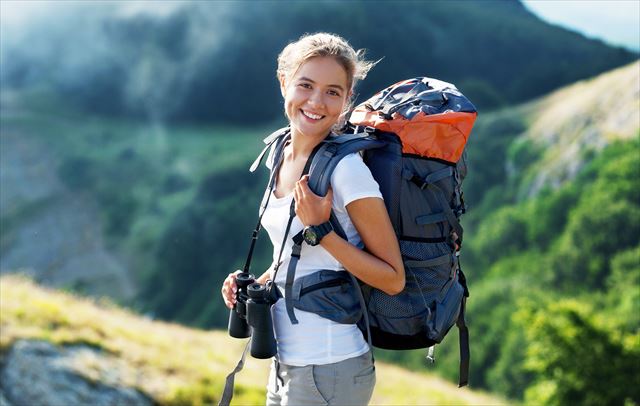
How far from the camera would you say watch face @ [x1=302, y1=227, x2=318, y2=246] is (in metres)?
2.55

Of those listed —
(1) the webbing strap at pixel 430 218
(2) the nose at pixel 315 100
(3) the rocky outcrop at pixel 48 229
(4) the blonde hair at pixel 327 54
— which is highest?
(4) the blonde hair at pixel 327 54

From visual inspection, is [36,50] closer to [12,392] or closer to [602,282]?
[602,282]

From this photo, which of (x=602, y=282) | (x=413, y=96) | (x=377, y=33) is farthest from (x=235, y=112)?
(x=413, y=96)

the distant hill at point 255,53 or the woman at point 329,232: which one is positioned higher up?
the distant hill at point 255,53

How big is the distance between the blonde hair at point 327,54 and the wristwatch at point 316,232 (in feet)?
1.49

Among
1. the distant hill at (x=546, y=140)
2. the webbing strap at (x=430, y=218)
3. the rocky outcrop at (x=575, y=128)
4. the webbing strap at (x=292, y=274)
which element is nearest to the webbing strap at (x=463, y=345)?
the webbing strap at (x=430, y=218)

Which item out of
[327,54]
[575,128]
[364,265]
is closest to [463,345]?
[364,265]

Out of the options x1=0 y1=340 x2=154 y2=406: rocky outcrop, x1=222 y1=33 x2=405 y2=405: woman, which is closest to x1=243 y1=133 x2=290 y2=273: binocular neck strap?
x1=222 y1=33 x2=405 y2=405: woman

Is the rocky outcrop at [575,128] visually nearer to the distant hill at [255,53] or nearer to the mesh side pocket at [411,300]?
the distant hill at [255,53]

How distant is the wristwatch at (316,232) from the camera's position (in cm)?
255

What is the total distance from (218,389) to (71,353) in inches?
65.9

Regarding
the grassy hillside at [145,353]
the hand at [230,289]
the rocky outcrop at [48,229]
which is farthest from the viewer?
the rocky outcrop at [48,229]

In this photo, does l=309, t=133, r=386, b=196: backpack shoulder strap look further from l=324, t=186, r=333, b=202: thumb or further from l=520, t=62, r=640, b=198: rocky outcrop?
l=520, t=62, r=640, b=198: rocky outcrop

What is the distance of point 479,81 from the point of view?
65438 mm
